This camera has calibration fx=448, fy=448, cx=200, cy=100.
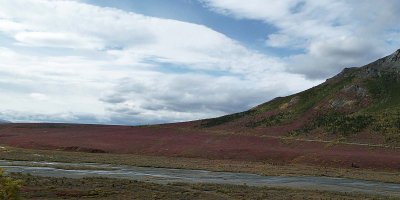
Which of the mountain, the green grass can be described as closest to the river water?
the green grass

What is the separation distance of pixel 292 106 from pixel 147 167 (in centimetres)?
7699

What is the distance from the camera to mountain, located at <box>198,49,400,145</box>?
94.2 m

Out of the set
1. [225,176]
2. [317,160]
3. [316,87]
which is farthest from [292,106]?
[225,176]

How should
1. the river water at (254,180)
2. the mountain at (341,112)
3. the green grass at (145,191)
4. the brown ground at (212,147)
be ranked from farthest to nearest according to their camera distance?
the mountain at (341,112) < the brown ground at (212,147) < the river water at (254,180) < the green grass at (145,191)

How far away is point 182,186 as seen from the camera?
37.7m

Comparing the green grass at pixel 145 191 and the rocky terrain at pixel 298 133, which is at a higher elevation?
the rocky terrain at pixel 298 133

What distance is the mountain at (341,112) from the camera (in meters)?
94.2

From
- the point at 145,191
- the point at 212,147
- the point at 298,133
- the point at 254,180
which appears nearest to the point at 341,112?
the point at 298,133

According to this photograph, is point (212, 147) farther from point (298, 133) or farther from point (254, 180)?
point (254, 180)

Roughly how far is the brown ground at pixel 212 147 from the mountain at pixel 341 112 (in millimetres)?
12123

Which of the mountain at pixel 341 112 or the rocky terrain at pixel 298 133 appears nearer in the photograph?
the rocky terrain at pixel 298 133

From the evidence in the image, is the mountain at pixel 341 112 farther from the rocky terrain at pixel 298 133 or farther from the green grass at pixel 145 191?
the green grass at pixel 145 191

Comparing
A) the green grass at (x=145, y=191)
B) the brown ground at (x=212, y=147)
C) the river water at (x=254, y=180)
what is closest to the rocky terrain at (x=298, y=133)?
the brown ground at (x=212, y=147)

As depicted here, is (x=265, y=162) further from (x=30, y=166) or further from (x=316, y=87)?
(x=316, y=87)
